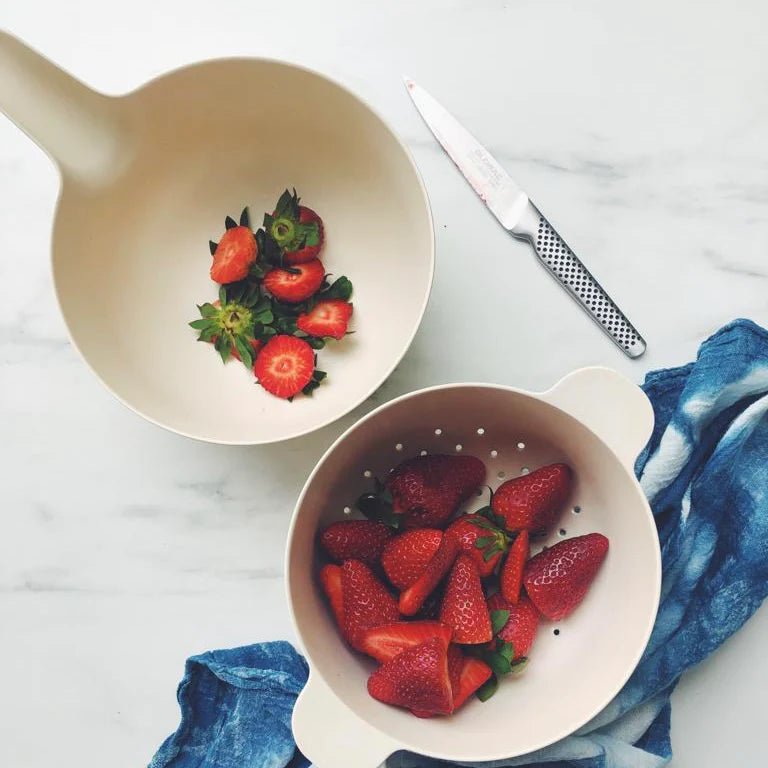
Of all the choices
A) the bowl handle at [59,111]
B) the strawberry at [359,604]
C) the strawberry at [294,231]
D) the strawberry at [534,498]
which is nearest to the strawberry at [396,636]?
the strawberry at [359,604]

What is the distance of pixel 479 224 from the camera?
853 mm

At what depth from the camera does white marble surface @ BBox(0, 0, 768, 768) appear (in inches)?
33.7

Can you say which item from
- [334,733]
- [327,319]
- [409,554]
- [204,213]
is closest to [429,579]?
[409,554]

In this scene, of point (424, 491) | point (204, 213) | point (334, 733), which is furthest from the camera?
point (204, 213)

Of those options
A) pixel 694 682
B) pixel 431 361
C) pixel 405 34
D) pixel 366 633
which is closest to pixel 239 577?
pixel 366 633

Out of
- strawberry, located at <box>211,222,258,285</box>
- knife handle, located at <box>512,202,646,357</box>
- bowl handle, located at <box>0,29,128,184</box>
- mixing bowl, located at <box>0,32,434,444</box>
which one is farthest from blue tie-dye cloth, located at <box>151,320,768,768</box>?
bowl handle, located at <box>0,29,128,184</box>

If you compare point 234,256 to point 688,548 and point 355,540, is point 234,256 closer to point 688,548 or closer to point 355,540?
point 355,540

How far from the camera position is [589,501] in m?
0.78

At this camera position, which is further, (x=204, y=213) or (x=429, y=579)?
(x=204, y=213)

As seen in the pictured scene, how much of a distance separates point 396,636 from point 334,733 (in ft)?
0.32

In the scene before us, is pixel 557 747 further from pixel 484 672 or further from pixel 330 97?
pixel 330 97

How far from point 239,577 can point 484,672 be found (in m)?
0.26

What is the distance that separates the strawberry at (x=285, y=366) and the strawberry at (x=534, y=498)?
210 millimetres

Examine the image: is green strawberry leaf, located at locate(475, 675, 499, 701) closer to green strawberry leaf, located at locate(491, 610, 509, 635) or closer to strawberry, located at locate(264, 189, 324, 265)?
green strawberry leaf, located at locate(491, 610, 509, 635)
